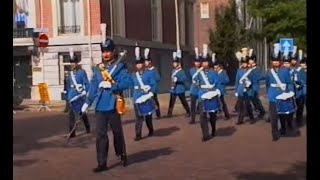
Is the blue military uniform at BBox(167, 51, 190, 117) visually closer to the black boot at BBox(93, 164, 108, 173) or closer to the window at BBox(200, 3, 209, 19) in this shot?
the black boot at BBox(93, 164, 108, 173)

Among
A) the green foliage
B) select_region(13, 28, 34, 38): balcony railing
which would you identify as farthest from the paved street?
the green foliage

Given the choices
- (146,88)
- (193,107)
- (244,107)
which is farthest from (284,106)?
(193,107)

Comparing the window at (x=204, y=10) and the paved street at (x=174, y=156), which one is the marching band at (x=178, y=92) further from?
the window at (x=204, y=10)

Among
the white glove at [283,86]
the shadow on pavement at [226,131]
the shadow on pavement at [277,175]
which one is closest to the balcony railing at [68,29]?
the shadow on pavement at [226,131]

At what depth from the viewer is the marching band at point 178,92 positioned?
10.4 meters

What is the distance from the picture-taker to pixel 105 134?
10.2m

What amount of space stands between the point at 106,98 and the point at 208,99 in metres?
4.39

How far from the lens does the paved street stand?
980 cm

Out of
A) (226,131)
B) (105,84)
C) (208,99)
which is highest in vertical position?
(105,84)

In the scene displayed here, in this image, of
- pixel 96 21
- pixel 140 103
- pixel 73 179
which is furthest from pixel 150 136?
pixel 96 21

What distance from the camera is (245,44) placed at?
170 feet

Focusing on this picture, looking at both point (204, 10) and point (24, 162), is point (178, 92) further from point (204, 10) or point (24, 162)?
point (204, 10)

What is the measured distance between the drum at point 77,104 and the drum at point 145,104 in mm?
1269

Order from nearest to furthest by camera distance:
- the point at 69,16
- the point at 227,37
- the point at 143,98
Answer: the point at 143,98
the point at 69,16
the point at 227,37
